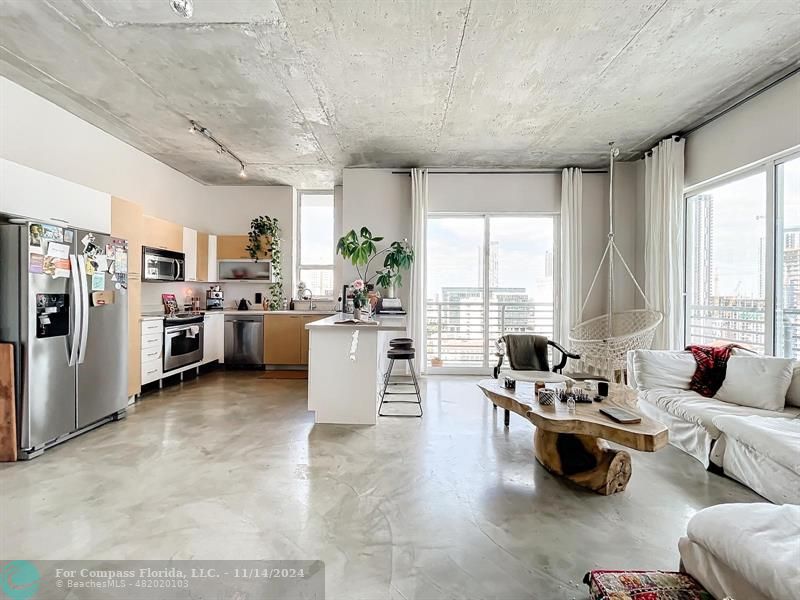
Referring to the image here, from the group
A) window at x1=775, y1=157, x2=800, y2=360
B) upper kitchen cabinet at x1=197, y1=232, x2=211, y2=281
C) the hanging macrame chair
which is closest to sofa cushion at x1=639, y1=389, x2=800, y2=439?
window at x1=775, y1=157, x2=800, y2=360

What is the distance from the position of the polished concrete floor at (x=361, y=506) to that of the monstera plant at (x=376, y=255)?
2.45 m

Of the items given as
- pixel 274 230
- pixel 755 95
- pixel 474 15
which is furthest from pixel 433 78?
pixel 274 230

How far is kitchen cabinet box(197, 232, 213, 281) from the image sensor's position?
19.9 feet

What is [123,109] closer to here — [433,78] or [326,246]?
[433,78]

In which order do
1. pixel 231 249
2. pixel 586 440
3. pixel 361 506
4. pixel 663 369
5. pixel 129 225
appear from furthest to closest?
1. pixel 231 249
2. pixel 129 225
3. pixel 663 369
4. pixel 586 440
5. pixel 361 506

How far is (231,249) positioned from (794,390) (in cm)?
682

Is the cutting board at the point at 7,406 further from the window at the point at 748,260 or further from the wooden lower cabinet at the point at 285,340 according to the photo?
the window at the point at 748,260

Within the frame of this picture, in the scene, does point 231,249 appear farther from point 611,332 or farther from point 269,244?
point 611,332

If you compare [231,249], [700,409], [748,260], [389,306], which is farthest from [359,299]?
[748,260]

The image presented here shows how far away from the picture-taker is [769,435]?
2260 millimetres

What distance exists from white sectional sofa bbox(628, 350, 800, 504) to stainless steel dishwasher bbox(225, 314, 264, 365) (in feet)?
16.7

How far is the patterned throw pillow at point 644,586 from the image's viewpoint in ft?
4.42

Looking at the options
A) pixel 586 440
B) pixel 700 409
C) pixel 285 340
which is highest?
pixel 285 340

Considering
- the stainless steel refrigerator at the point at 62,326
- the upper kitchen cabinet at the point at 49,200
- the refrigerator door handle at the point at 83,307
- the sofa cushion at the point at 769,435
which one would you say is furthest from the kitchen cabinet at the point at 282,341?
the sofa cushion at the point at 769,435
